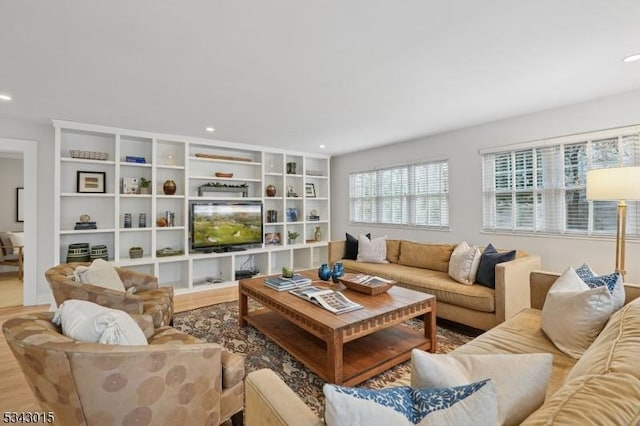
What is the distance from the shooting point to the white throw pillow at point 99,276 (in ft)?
7.68

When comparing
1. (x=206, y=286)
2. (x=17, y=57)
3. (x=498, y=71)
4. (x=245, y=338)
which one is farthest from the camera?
(x=206, y=286)

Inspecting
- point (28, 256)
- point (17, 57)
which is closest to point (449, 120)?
point (17, 57)

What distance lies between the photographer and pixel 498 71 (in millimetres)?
2494

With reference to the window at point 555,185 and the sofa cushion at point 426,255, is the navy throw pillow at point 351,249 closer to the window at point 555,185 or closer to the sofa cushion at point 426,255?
the sofa cushion at point 426,255

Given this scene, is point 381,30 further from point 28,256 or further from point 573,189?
point 28,256

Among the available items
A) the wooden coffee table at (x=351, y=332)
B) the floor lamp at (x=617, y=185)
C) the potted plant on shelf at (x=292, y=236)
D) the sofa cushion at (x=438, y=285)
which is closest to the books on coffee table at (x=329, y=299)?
the wooden coffee table at (x=351, y=332)

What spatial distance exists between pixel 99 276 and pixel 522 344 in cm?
299

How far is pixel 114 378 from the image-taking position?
1168 mm

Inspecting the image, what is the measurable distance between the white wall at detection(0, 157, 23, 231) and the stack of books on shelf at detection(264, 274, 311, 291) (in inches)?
244

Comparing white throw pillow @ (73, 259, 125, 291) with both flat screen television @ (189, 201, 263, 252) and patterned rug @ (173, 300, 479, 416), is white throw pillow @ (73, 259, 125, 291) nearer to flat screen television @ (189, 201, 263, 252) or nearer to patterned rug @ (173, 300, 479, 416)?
patterned rug @ (173, 300, 479, 416)

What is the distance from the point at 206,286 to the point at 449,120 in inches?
166

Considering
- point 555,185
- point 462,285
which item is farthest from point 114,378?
point 555,185

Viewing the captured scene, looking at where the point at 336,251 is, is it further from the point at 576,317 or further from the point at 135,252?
the point at 576,317

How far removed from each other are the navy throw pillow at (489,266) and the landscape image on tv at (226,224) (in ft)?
11.5
